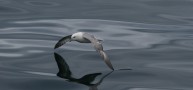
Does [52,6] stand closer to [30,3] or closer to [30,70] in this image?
[30,3]

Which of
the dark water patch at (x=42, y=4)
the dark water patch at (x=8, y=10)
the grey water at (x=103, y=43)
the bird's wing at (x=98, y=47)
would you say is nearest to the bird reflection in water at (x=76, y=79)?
the grey water at (x=103, y=43)

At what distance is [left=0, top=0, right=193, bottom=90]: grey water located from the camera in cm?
1273

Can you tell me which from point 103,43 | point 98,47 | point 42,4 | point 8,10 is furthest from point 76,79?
point 42,4

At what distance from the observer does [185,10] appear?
2128cm

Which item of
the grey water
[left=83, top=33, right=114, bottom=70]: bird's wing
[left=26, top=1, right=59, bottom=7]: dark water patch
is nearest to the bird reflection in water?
the grey water

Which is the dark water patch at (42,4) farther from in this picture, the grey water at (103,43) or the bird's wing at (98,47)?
the bird's wing at (98,47)

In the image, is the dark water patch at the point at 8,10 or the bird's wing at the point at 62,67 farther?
the dark water patch at the point at 8,10

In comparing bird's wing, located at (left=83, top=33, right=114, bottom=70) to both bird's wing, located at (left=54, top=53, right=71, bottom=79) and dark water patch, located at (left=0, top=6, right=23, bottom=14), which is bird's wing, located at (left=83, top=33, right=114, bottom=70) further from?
dark water patch, located at (left=0, top=6, right=23, bottom=14)

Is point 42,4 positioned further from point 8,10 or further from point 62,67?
point 62,67

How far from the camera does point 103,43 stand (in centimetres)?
1628

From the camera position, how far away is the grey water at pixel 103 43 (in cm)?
1273

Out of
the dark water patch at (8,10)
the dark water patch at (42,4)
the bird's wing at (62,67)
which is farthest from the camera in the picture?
the dark water patch at (42,4)

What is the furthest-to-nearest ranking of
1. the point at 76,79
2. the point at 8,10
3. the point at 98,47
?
the point at 8,10, the point at 98,47, the point at 76,79

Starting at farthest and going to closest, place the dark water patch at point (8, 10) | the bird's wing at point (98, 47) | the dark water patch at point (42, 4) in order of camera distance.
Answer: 1. the dark water patch at point (42, 4)
2. the dark water patch at point (8, 10)
3. the bird's wing at point (98, 47)
